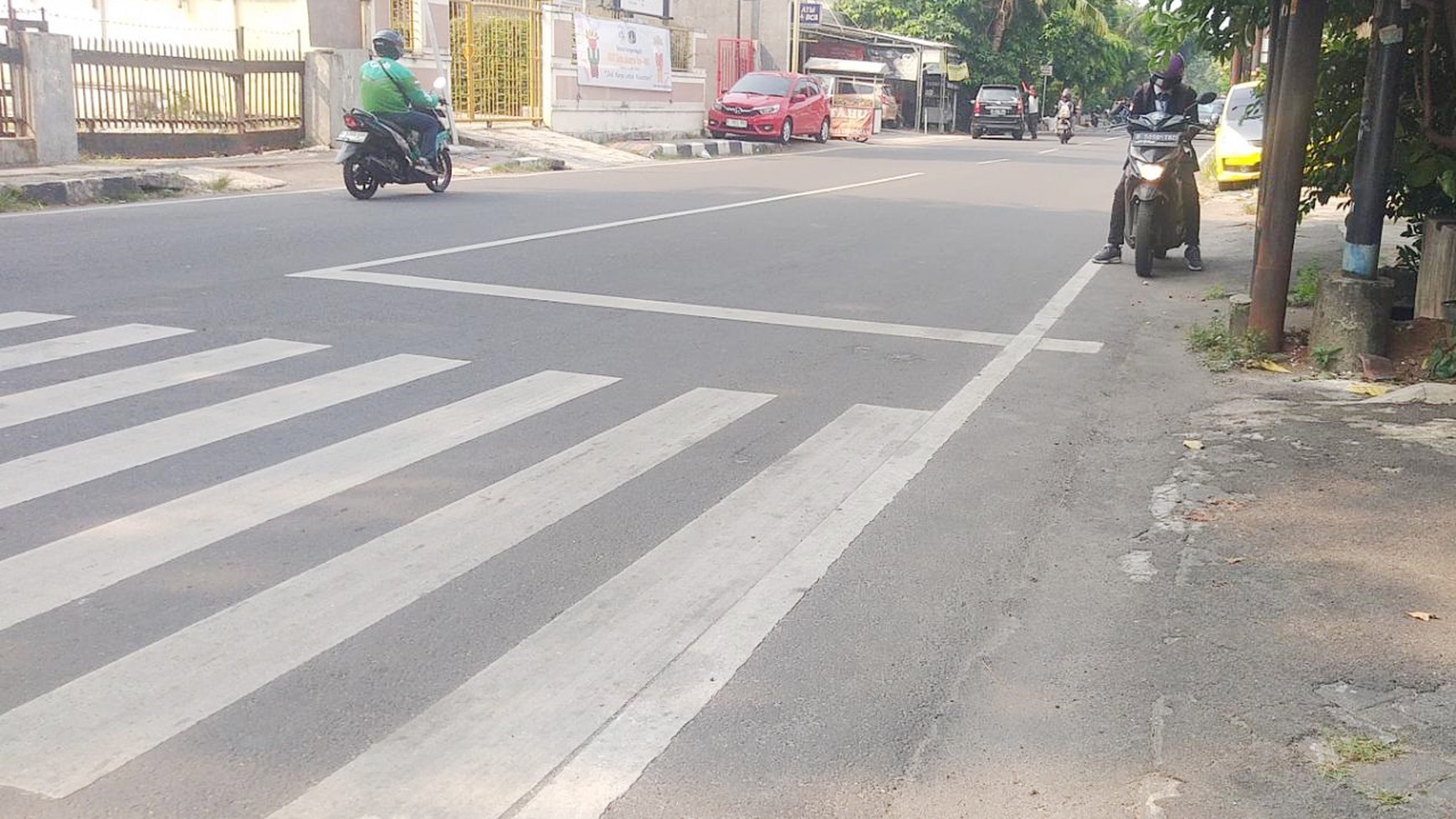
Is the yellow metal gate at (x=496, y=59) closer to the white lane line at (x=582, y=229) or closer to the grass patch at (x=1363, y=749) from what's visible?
the white lane line at (x=582, y=229)

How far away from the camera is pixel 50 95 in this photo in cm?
1742

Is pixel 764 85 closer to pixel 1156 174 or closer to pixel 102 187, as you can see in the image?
pixel 102 187

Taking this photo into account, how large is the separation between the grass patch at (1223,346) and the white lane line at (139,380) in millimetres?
5046

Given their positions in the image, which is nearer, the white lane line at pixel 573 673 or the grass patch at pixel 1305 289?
the white lane line at pixel 573 673

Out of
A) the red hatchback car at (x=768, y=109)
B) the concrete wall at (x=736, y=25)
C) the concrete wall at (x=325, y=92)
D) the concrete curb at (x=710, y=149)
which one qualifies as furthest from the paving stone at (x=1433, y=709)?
the concrete wall at (x=736, y=25)

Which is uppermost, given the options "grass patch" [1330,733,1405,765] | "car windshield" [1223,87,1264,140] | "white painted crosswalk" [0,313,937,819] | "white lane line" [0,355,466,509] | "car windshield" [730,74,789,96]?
"car windshield" [730,74,789,96]

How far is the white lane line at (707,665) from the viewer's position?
3.10 metres

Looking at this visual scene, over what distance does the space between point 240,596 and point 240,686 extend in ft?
2.01

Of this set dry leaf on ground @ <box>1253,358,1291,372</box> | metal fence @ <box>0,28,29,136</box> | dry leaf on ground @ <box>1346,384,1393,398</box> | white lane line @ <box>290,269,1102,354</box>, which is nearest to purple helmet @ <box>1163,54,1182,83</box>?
white lane line @ <box>290,269,1102,354</box>

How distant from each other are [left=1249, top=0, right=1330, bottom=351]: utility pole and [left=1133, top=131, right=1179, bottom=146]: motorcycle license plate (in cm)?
308

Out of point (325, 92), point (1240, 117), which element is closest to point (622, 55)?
point (325, 92)

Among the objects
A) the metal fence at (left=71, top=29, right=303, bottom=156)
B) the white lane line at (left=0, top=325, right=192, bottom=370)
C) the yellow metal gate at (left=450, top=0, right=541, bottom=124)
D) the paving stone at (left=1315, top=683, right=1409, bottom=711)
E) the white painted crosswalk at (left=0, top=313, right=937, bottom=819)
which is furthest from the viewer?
the yellow metal gate at (left=450, top=0, right=541, bottom=124)

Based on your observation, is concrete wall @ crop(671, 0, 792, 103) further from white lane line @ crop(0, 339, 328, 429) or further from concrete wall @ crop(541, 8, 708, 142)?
white lane line @ crop(0, 339, 328, 429)

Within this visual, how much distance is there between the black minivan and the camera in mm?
47000
